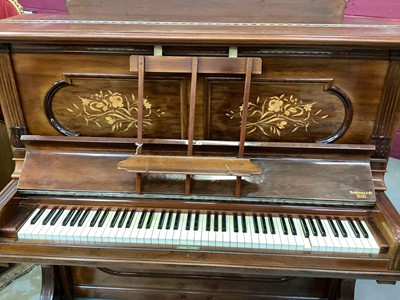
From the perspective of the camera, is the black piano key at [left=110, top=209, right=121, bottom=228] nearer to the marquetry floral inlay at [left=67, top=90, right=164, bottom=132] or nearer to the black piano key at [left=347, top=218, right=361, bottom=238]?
the marquetry floral inlay at [left=67, top=90, right=164, bottom=132]

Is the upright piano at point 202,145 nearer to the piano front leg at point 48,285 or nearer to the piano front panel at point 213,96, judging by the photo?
the piano front panel at point 213,96

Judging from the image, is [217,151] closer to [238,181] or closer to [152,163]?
[238,181]

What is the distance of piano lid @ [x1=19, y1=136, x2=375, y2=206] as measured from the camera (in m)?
1.52

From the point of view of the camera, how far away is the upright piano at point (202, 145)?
1390 mm

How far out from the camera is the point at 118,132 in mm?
1617

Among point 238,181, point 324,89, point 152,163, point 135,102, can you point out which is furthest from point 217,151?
point 324,89

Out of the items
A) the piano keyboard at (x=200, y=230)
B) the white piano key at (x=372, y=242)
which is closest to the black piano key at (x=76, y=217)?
the piano keyboard at (x=200, y=230)

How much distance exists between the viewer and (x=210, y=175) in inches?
60.1

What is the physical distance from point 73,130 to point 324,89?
113 centimetres

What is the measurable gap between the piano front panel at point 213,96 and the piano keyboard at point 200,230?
1.19 feet

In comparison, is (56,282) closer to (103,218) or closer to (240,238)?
(103,218)

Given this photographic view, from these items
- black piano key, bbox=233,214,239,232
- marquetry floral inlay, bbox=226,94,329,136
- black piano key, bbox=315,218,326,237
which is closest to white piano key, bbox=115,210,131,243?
black piano key, bbox=233,214,239,232

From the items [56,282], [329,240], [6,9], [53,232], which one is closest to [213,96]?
[329,240]

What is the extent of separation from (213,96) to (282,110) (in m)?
0.31
